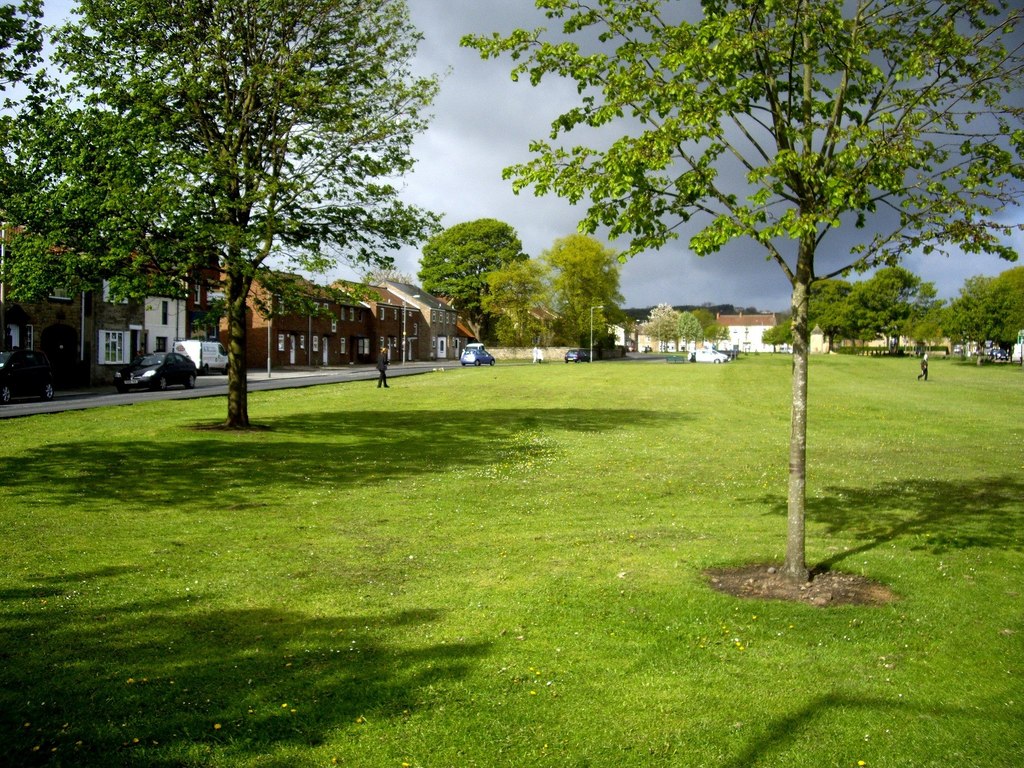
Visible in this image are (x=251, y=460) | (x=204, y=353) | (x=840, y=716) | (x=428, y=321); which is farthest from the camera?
(x=428, y=321)

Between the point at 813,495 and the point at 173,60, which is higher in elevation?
the point at 173,60

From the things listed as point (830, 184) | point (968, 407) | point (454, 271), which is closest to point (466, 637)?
point (830, 184)

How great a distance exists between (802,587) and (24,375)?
34.1m

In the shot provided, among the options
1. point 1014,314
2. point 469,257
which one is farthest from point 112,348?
point 1014,314

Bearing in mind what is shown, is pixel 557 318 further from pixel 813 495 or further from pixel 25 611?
pixel 25 611

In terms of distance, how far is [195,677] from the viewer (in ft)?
21.4

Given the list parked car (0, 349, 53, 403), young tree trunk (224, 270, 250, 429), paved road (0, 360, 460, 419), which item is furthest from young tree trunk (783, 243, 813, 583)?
parked car (0, 349, 53, 403)

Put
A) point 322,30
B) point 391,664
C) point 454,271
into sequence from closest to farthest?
point 391,664, point 322,30, point 454,271

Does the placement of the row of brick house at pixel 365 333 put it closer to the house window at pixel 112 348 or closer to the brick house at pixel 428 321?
the brick house at pixel 428 321

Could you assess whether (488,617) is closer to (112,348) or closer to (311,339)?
(112,348)

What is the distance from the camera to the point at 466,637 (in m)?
7.70

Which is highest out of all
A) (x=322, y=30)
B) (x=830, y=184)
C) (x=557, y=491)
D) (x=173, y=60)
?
(x=322, y=30)

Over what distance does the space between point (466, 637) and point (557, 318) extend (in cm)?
11598

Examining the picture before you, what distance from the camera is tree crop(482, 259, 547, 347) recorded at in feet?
362
